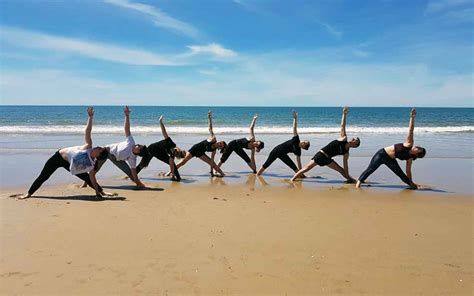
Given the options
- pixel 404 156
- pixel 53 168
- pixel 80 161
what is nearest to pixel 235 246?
pixel 80 161

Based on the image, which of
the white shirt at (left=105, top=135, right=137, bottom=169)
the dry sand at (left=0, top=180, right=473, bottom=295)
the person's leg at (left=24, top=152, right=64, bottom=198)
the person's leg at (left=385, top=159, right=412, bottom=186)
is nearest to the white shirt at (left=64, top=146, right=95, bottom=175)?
the person's leg at (left=24, top=152, right=64, bottom=198)

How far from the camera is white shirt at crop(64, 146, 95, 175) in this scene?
313 inches

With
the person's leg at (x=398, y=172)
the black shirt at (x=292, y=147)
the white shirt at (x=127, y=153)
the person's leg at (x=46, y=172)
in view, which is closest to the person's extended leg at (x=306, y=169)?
the black shirt at (x=292, y=147)

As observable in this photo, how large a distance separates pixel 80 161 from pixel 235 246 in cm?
431

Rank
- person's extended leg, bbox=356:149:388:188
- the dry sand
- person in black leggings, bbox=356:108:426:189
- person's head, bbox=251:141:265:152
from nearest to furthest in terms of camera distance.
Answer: the dry sand, person in black leggings, bbox=356:108:426:189, person's extended leg, bbox=356:149:388:188, person's head, bbox=251:141:265:152

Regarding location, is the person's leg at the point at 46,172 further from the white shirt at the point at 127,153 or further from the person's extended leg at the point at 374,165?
the person's extended leg at the point at 374,165

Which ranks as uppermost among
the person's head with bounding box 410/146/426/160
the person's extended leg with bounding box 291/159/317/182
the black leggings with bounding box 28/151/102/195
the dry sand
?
the person's head with bounding box 410/146/426/160

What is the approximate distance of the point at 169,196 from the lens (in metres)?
8.34

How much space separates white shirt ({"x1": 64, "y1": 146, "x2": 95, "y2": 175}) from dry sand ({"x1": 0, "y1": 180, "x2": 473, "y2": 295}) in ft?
1.95

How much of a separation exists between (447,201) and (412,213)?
5.17 ft

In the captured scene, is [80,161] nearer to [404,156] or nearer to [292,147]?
[292,147]

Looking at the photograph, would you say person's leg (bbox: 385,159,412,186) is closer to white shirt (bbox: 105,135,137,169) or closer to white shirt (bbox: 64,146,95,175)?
white shirt (bbox: 105,135,137,169)

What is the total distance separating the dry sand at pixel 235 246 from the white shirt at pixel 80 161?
0.60 meters

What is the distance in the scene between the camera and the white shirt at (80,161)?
26.1 ft
